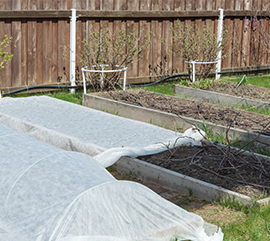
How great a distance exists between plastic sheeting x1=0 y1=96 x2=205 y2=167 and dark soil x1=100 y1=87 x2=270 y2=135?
0.84 m

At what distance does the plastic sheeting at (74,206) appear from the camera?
8.47 ft

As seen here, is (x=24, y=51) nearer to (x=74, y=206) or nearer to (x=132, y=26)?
(x=132, y=26)

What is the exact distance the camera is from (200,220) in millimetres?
3127

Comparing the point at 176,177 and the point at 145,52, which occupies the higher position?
the point at 145,52

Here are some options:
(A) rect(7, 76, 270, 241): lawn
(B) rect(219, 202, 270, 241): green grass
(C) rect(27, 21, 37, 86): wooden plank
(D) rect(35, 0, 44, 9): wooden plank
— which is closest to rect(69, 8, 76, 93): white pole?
(D) rect(35, 0, 44, 9): wooden plank

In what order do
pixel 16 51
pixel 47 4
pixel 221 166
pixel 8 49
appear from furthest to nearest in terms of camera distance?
pixel 47 4
pixel 16 51
pixel 8 49
pixel 221 166

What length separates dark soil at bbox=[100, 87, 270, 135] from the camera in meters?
5.80

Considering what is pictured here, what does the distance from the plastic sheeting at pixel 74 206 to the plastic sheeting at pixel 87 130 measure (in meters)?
1.43

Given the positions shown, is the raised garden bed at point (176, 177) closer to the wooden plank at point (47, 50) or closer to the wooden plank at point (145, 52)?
the wooden plank at point (47, 50)

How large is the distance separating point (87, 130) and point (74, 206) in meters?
2.86

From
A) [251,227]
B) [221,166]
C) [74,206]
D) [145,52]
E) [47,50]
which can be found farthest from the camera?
[145,52]

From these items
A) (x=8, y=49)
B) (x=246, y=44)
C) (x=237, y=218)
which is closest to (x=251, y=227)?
(x=237, y=218)

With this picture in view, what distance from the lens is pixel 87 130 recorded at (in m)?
5.42

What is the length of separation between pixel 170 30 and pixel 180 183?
20.0ft
